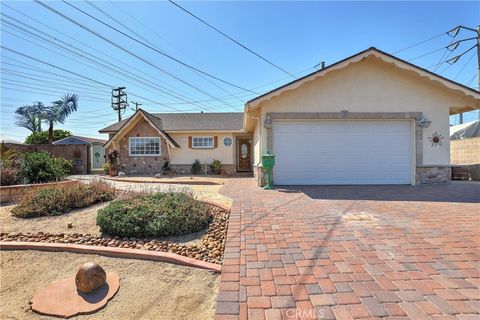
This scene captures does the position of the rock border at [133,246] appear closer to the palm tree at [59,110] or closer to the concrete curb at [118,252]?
the concrete curb at [118,252]

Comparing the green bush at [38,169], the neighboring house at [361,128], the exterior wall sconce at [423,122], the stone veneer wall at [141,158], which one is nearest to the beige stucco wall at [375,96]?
the neighboring house at [361,128]

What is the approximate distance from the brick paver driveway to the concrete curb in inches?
15.9

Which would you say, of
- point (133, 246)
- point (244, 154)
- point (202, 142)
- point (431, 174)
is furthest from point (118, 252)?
point (244, 154)

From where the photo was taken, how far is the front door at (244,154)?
16.8 m

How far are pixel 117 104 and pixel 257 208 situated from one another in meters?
27.5

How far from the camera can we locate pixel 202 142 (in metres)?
16.3

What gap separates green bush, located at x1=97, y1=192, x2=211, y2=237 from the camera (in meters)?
4.13

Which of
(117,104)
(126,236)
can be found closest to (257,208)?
(126,236)

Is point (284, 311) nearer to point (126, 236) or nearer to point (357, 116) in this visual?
point (126, 236)

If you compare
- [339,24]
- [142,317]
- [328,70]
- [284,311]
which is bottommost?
[142,317]

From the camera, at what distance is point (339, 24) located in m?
9.65

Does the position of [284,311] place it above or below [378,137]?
below

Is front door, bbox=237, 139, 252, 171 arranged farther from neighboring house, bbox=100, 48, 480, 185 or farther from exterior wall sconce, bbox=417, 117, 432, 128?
exterior wall sconce, bbox=417, 117, 432, 128

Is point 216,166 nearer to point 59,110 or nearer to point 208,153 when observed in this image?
point 208,153
